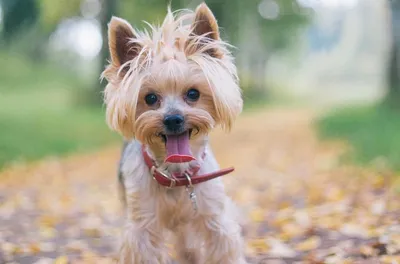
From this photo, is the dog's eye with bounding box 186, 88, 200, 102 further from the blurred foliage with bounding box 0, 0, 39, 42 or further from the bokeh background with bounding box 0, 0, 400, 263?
the blurred foliage with bounding box 0, 0, 39, 42

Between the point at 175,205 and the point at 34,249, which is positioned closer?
the point at 175,205

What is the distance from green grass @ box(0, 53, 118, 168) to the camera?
1306 centimetres

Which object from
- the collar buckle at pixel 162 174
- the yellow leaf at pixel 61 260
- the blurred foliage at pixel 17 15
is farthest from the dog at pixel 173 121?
the blurred foliage at pixel 17 15

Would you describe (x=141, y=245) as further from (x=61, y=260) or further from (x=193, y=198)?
(x=61, y=260)

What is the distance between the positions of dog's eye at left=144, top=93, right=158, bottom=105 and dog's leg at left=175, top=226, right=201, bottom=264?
3.30ft

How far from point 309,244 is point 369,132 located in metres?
6.77

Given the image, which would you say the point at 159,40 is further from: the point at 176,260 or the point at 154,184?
the point at 176,260

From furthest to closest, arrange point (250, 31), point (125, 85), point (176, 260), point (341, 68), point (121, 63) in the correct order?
point (341, 68) → point (250, 31) → point (176, 260) → point (121, 63) → point (125, 85)

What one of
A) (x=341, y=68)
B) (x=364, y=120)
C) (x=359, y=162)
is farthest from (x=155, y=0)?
(x=341, y=68)

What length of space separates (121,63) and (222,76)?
76cm

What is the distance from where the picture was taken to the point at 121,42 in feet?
13.6

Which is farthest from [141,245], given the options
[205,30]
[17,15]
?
[17,15]

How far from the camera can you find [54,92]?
20.7 meters

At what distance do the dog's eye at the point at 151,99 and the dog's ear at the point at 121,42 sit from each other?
0.31 m
